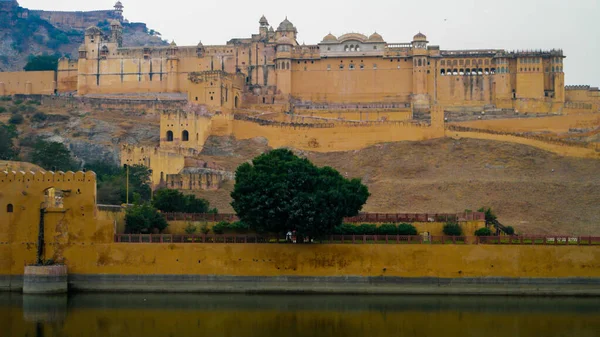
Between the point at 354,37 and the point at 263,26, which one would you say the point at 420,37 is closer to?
the point at 354,37

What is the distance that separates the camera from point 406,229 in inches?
1519

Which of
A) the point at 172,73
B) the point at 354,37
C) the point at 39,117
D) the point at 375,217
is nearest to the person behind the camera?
the point at 375,217

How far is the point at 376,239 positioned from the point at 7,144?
103 feet

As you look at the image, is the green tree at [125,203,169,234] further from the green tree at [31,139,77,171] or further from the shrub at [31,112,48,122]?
the shrub at [31,112,48,122]

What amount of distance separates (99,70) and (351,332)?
56.6m

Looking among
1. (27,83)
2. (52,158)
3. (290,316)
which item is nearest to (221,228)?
(290,316)

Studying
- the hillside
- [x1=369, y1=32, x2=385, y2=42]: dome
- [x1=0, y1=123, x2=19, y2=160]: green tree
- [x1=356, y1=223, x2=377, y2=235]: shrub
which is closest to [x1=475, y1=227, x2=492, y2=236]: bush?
[x1=356, y1=223, x2=377, y2=235]: shrub

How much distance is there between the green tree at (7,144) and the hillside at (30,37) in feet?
211

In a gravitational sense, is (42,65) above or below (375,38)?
below

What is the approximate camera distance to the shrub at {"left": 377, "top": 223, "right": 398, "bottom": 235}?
125ft

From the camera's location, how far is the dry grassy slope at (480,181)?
48.0m

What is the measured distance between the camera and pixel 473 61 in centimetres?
7331

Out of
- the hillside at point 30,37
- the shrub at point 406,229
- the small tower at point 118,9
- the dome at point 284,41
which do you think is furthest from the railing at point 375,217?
the small tower at point 118,9

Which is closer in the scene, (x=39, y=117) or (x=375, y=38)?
(x=39, y=117)
